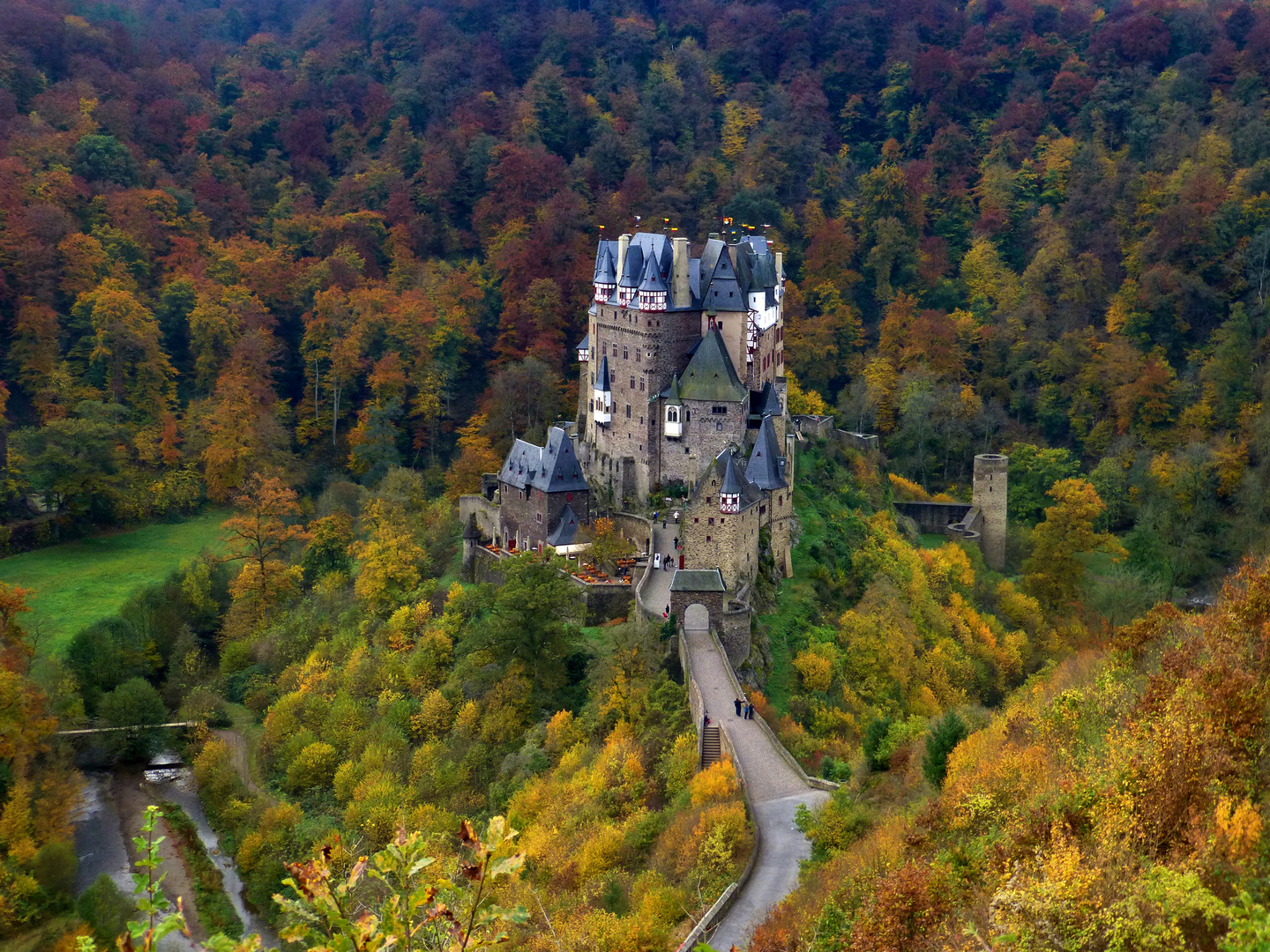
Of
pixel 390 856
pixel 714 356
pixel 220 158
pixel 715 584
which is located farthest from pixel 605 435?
pixel 220 158

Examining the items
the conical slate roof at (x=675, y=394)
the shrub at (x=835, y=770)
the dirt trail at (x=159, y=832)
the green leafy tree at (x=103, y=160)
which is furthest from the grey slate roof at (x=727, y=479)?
the green leafy tree at (x=103, y=160)

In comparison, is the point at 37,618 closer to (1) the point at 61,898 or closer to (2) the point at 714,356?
(1) the point at 61,898

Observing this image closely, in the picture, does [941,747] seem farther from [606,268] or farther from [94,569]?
[94,569]

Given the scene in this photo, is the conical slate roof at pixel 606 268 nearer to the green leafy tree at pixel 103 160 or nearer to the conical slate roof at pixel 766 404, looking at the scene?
the conical slate roof at pixel 766 404

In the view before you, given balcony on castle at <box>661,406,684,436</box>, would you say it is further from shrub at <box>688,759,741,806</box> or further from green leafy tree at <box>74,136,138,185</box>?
green leafy tree at <box>74,136,138,185</box>

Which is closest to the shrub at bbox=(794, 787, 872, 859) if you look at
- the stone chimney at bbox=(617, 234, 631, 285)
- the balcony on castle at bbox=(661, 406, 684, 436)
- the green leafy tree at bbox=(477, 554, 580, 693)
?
the green leafy tree at bbox=(477, 554, 580, 693)

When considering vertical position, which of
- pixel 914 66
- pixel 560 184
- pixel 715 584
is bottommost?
pixel 715 584
